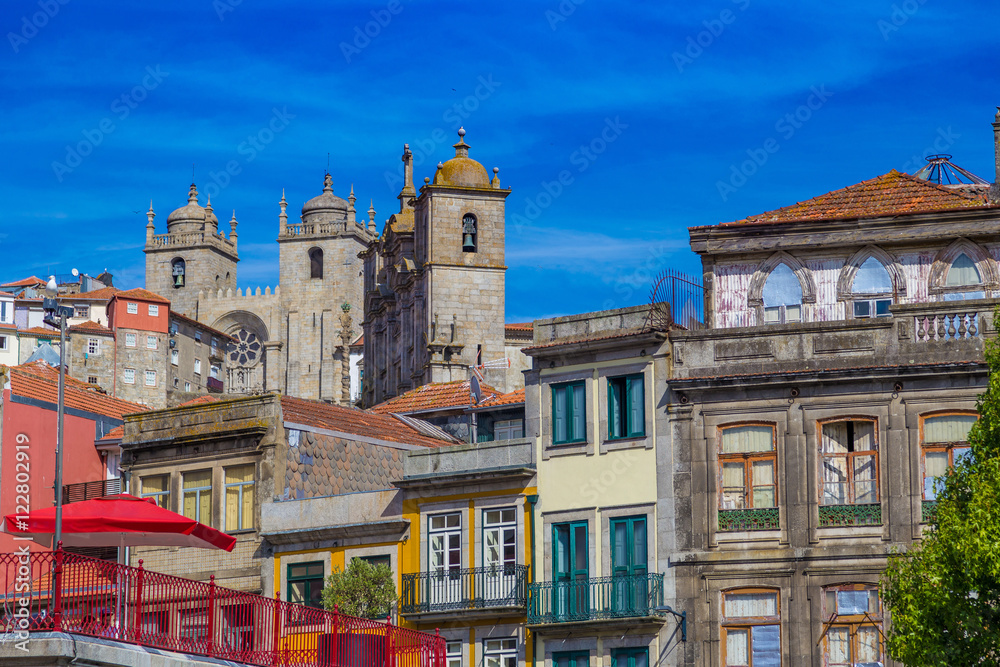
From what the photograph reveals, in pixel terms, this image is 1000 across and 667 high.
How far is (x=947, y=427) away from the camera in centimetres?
3797

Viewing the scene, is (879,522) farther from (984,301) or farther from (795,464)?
(984,301)

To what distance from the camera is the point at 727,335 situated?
132 ft

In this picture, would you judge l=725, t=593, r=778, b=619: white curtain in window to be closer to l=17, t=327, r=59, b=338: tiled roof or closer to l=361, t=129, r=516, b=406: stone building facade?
l=361, t=129, r=516, b=406: stone building facade

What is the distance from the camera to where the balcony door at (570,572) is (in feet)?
132

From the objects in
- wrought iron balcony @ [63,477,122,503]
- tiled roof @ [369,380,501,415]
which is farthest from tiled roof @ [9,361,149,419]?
tiled roof @ [369,380,501,415]

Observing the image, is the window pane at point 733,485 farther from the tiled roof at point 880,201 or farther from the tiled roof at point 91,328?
the tiled roof at point 91,328

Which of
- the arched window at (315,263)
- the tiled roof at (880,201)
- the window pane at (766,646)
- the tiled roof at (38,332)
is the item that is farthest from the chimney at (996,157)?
the arched window at (315,263)

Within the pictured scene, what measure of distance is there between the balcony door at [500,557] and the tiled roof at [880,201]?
966cm

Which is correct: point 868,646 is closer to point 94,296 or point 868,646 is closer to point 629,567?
point 629,567

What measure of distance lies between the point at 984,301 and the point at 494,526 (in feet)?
39.5

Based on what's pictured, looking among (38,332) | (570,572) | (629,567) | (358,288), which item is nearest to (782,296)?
(629,567)

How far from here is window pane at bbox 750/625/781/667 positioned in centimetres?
3791

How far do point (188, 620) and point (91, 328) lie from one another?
10555 cm

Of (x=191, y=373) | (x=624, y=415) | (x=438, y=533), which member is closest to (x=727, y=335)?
(x=624, y=415)
